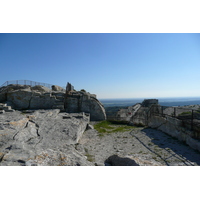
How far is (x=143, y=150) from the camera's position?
852 centimetres

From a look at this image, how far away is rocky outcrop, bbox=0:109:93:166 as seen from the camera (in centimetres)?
A: 478

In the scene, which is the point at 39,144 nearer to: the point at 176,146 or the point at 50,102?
the point at 176,146

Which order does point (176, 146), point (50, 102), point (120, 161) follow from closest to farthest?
point (120, 161) → point (176, 146) → point (50, 102)

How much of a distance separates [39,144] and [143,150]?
6.02 meters

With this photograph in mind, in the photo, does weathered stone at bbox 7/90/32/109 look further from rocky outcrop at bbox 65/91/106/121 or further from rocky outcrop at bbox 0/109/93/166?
rocky outcrop at bbox 0/109/93/166

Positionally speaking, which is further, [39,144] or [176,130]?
[176,130]

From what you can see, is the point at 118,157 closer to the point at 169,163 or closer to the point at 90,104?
the point at 169,163

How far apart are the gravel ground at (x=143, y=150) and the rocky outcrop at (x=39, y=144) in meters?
1.09

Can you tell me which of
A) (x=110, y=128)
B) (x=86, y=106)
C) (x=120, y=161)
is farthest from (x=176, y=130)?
(x=86, y=106)

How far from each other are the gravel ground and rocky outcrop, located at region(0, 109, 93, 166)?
109 centimetres

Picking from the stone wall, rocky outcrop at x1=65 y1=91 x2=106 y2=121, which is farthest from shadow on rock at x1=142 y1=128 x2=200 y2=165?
rocky outcrop at x1=65 y1=91 x2=106 y2=121

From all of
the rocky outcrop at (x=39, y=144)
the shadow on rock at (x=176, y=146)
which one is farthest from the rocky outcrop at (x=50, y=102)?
the shadow on rock at (x=176, y=146)

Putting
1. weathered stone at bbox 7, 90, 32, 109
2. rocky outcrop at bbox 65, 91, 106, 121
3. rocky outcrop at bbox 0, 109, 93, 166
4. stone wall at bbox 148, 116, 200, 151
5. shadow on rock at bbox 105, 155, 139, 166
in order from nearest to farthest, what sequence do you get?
1. rocky outcrop at bbox 0, 109, 93, 166
2. shadow on rock at bbox 105, 155, 139, 166
3. stone wall at bbox 148, 116, 200, 151
4. weathered stone at bbox 7, 90, 32, 109
5. rocky outcrop at bbox 65, 91, 106, 121

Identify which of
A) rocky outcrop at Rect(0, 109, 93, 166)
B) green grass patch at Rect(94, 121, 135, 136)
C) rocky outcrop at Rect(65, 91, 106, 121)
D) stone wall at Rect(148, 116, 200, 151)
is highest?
rocky outcrop at Rect(65, 91, 106, 121)
